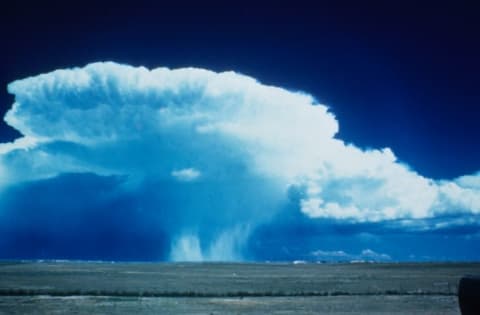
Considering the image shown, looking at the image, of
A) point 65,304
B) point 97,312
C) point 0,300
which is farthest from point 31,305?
point 97,312

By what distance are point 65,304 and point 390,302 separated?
81.8 ft

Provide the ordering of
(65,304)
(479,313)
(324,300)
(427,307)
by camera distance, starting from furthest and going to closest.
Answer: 1. (324,300)
2. (65,304)
3. (427,307)
4. (479,313)

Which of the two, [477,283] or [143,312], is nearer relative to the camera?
[477,283]

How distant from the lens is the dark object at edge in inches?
505

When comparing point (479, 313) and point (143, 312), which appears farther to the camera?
point (143, 312)

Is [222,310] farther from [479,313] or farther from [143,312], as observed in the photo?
[479,313]

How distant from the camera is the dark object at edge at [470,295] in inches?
505

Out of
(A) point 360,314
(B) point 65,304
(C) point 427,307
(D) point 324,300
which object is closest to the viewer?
(A) point 360,314

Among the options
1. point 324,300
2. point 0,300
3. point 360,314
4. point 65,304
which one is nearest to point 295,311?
point 360,314

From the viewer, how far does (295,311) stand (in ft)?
120

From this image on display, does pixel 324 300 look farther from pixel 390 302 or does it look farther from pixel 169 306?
pixel 169 306

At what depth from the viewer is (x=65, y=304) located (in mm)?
42312

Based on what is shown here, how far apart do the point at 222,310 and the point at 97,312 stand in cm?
795

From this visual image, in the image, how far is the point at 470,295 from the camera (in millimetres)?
12977
